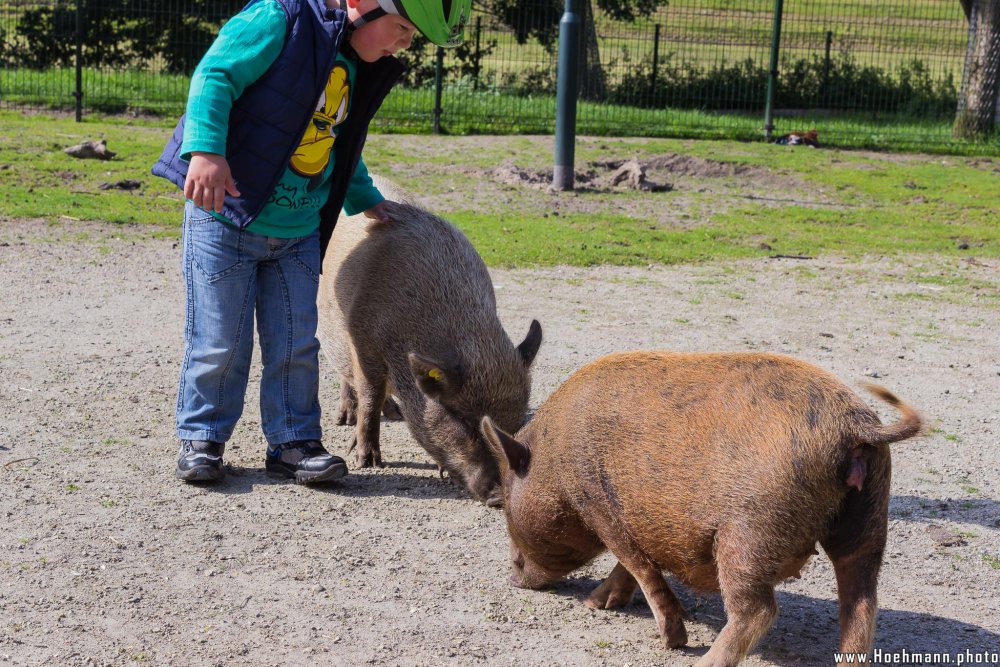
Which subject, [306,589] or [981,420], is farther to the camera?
[981,420]

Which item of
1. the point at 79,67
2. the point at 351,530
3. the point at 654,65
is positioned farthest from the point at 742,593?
the point at 654,65

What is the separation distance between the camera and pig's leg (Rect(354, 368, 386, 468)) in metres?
5.21

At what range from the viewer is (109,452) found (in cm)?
505

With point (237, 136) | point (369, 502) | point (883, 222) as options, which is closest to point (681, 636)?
point (369, 502)

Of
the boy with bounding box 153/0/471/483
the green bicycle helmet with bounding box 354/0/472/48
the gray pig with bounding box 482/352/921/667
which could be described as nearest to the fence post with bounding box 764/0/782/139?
the boy with bounding box 153/0/471/483

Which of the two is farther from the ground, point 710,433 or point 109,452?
point 710,433

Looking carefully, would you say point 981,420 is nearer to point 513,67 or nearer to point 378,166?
point 378,166

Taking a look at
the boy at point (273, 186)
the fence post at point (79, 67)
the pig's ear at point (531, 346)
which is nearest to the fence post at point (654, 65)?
the fence post at point (79, 67)

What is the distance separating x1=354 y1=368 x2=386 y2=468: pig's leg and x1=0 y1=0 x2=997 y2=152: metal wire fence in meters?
10.1

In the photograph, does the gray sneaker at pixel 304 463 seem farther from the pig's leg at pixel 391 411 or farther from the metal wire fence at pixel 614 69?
the metal wire fence at pixel 614 69

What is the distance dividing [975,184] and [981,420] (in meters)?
7.89

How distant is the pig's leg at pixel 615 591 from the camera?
388 cm

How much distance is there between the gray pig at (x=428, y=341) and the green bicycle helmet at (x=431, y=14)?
107 centimetres

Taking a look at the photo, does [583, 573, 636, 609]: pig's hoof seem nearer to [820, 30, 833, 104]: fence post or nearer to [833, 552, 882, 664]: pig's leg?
[833, 552, 882, 664]: pig's leg
